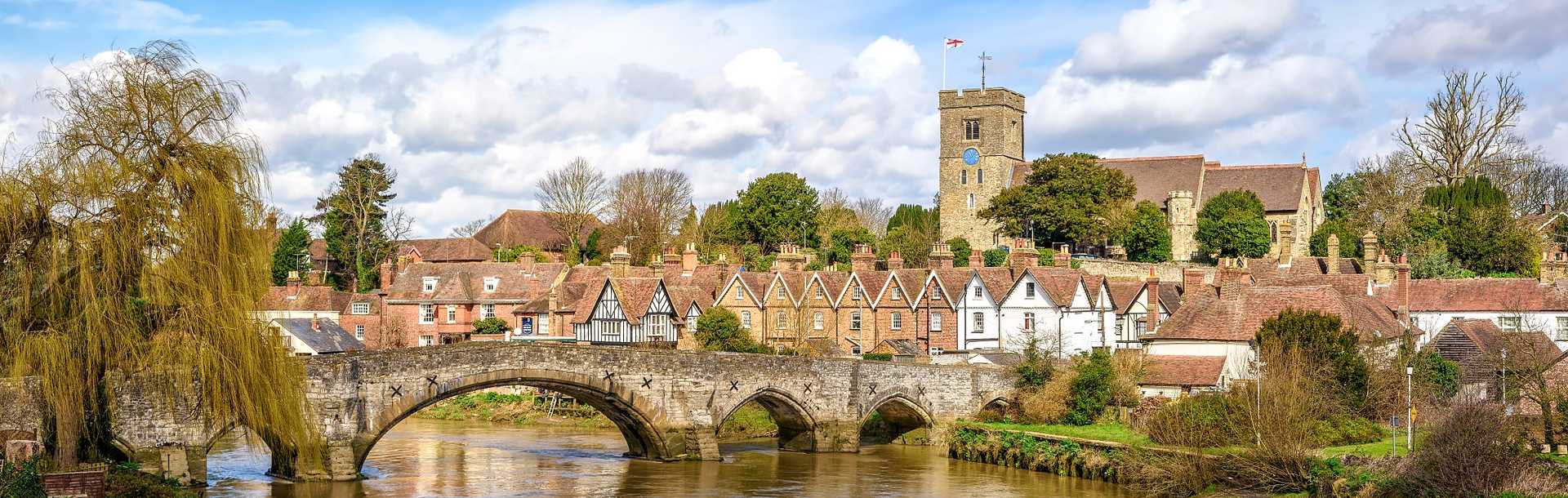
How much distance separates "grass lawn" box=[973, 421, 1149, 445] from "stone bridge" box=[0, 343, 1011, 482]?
2450mm

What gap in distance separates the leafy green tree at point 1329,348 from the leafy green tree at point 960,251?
1221 inches

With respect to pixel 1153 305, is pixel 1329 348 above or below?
below

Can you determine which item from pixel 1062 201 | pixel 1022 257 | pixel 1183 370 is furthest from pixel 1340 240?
pixel 1183 370

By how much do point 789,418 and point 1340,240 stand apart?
3598 centimetres

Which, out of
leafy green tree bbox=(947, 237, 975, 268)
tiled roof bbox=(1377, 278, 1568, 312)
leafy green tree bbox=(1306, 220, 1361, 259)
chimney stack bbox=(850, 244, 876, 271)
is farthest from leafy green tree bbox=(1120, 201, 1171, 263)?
chimney stack bbox=(850, 244, 876, 271)

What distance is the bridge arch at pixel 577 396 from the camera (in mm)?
33656

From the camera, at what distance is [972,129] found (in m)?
81.5

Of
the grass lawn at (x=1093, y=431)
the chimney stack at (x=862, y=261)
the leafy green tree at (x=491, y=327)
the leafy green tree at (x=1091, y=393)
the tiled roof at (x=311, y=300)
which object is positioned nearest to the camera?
the grass lawn at (x=1093, y=431)

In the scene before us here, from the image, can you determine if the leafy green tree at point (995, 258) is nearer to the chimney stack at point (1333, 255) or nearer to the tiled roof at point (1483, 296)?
the chimney stack at point (1333, 255)

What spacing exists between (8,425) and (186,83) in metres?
6.47

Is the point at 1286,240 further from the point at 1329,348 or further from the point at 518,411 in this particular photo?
the point at 518,411

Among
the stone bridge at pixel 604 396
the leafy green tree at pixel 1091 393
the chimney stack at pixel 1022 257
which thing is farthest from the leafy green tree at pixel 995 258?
the leafy green tree at pixel 1091 393

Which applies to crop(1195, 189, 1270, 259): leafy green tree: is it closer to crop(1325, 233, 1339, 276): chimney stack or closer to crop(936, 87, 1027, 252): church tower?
crop(1325, 233, 1339, 276): chimney stack

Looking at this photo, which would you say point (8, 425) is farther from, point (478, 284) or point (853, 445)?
point (478, 284)
